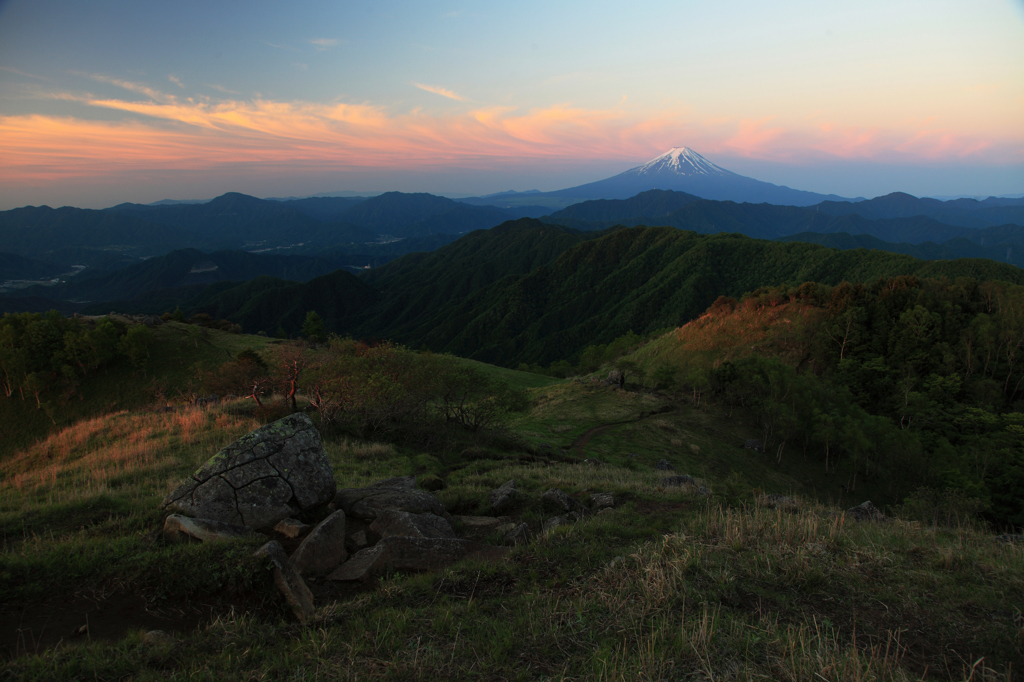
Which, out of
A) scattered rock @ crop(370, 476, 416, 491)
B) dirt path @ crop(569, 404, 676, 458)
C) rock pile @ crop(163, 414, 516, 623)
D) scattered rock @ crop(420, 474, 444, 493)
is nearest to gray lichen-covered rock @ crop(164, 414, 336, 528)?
rock pile @ crop(163, 414, 516, 623)

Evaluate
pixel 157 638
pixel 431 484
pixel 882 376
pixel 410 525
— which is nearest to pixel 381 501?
pixel 410 525

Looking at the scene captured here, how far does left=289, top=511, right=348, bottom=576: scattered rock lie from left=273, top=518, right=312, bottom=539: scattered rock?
0.78 m

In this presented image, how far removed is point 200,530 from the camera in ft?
23.1

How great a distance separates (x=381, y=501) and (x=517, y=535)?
312cm

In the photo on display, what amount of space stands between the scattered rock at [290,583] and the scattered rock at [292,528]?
1.30 meters

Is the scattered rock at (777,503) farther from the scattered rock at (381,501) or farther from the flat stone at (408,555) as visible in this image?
the scattered rock at (381,501)

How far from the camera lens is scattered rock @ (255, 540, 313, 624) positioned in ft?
17.9

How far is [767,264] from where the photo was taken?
515 feet

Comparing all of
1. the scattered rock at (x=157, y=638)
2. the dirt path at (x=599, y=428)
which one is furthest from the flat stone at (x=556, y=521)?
the dirt path at (x=599, y=428)

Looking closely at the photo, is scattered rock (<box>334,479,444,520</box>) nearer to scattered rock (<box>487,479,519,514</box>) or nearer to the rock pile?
the rock pile

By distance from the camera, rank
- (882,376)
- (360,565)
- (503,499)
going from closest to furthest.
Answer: (360,565)
(503,499)
(882,376)

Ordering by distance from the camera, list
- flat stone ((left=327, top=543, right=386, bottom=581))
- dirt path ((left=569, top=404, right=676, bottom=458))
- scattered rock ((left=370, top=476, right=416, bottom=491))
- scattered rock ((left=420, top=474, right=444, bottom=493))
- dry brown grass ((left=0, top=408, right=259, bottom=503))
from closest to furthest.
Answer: flat stone ((left=327, top=543, right=386, bottom=581)), scattered rock ((left=370, top=476, right=416, bottom=491)), dry brown grass ((left=0, top=408, right=259, bottom=503)), scattered rock ((left=420, top=474, right=444, bottom=493)), dirt path ((left=569, top=404, right=676, bottom=458))

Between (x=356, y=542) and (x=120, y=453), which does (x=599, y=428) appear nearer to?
(x=120, y=453)

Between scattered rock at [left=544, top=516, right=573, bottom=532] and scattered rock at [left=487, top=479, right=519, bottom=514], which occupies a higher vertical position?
scattered rock at [left=544, top=516, right=573, bottom=532]
